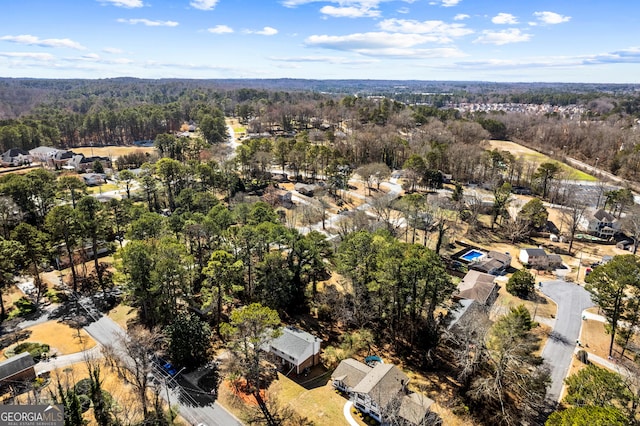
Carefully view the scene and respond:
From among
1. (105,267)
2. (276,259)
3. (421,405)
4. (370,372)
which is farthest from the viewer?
(105,267)

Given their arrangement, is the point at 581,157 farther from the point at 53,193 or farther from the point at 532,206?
the point at 53,193

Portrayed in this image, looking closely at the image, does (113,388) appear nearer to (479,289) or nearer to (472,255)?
(479,289)

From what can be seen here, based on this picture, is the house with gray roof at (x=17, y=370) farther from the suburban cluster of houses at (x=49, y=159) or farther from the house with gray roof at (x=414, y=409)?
the suburban cluster of houses at (x=49, y=159)

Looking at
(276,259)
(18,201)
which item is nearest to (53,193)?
(18,201)

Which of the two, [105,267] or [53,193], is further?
[53,193]

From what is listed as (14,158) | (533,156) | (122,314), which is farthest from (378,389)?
(533,156)

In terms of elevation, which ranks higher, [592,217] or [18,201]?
[18,201]

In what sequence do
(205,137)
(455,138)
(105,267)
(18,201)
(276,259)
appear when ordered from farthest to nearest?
(205,137)
(455,138)
(18,201)
(105,267)
(276,259)

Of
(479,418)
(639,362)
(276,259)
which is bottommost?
(479,418)
